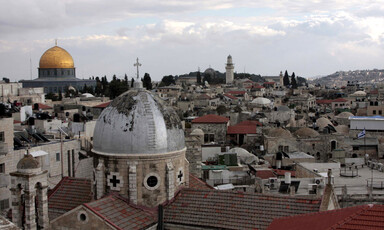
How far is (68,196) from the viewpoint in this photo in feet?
57.5

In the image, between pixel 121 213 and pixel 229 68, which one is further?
pixel 229 68

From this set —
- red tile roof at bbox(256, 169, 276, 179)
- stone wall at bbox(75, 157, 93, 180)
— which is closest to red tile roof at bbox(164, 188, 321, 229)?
red tile roof at bbox(256, 169, 276, 179)

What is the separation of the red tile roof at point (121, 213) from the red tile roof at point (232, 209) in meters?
0.76

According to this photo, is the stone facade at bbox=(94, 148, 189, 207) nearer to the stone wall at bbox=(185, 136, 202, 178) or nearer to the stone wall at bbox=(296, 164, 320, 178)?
the stone wall at bbox=(185, 136, 202, 178)

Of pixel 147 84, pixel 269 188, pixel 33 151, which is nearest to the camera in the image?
pixel 269 188

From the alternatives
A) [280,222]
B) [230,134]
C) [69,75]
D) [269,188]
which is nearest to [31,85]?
[69,75]

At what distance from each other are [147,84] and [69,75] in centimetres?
1875

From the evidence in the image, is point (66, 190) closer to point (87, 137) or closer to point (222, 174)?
point (222, 174)

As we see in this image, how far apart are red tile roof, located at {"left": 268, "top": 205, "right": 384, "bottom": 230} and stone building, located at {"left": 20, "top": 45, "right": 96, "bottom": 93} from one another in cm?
8950

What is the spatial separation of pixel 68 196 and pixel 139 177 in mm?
3620

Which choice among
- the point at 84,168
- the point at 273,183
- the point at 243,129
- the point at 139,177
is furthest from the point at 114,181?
the point at 243,129

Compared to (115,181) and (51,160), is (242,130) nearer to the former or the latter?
(51,160)

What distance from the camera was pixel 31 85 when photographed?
97.2 meters

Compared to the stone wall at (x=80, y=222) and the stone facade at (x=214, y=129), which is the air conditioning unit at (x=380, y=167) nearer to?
the stone wall at (x=80, y=222)
